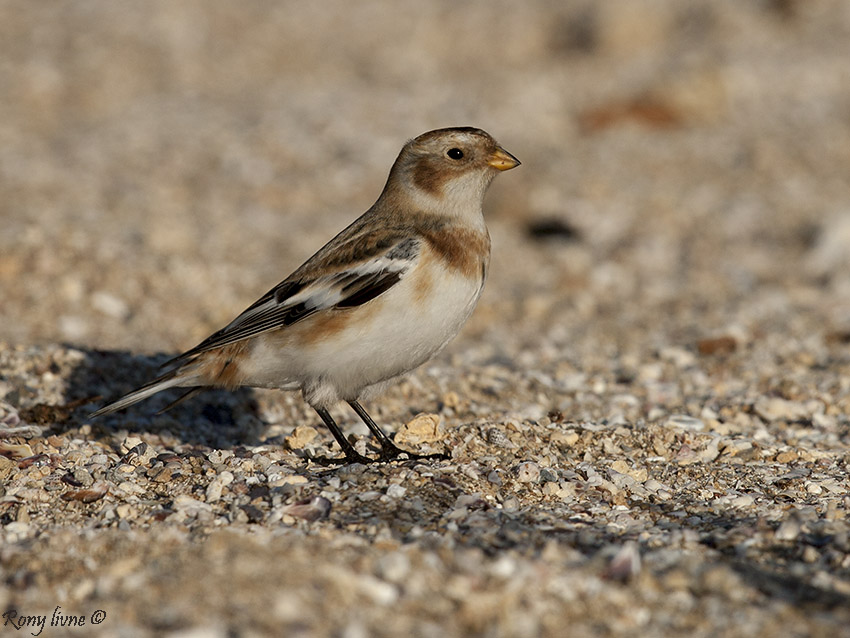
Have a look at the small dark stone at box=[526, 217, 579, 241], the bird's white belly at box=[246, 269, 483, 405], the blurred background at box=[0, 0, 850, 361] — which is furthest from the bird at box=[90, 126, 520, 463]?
the small dark stone at box=[526, 217, 579, 241]

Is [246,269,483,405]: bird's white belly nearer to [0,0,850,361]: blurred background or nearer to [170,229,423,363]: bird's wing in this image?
[170,229,423,363]: bird's wing

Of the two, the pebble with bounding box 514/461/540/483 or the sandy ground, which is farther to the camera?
the pebble with bounding box 514/461/540/483

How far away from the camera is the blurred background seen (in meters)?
7.60

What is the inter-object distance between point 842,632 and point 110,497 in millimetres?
2702

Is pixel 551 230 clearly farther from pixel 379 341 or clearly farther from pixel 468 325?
pixel 379 341

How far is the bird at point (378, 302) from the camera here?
443cm

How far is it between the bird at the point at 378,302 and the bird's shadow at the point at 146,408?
0.47 meters

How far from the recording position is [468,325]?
7.79m

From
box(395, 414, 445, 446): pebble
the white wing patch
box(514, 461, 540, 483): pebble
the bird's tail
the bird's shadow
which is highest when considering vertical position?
the white wing patch

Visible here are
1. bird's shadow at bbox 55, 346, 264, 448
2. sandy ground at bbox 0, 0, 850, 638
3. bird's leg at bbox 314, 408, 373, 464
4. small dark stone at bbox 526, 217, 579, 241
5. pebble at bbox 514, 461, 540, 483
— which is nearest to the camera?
sandy ground at bbox 0, 0, 850, 638

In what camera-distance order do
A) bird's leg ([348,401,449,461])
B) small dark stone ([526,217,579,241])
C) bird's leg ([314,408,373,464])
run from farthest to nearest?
1. small dark stone ([526,217,579,241])
2. bird's leg ([348,401,449,461])
3. bird's leg ([314,408,373,464])

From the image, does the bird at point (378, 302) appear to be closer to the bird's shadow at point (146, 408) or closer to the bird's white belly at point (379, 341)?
the bird's white belly at point (379, 341)

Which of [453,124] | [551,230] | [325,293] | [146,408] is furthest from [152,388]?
[453,124]

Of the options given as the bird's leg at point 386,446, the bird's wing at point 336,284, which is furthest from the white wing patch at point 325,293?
the bird's leg at point 386,446
